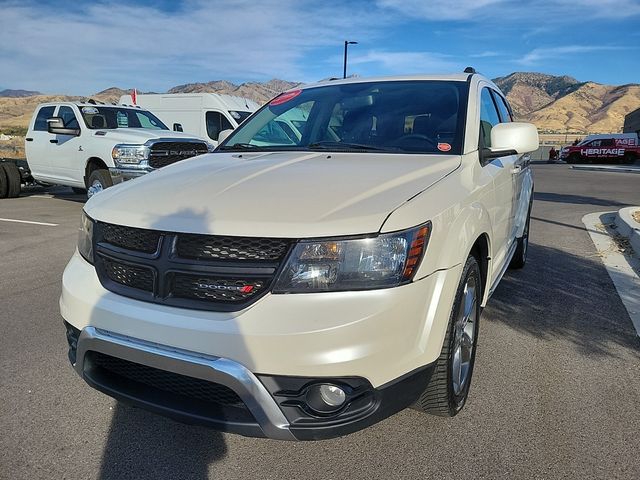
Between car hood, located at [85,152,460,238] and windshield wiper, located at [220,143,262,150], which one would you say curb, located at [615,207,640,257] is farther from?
windshield wiper, located at [220,143,262,150]

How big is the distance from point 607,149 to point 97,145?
107 feet

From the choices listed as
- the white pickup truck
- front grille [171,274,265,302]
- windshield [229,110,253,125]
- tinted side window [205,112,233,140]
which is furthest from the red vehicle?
front grille [171,274,265,302]

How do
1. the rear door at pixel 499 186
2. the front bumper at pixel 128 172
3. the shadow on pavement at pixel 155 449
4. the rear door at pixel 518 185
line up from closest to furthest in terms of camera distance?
the shadow on pavement at pixel 155 449 → the rear door at pixel 499 186 → the rear door at pixel 518 185 → the front bumper at pixel 128 172

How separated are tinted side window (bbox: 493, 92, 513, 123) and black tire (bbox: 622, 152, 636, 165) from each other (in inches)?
1278

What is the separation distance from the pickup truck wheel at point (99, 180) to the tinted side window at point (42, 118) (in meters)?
2.57

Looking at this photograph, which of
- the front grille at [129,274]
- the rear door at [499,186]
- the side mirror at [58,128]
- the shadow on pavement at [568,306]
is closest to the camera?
the front grille at [129,274]

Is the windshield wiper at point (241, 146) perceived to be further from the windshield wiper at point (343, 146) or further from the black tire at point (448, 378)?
the black tire at point (448, 378)

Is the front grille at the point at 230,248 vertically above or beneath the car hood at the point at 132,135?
beneath

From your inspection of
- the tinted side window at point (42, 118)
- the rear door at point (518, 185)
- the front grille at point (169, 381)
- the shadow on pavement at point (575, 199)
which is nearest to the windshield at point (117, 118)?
the tinted side window at point (42, 118)

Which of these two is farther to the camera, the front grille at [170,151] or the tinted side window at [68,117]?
the tinted side window at [68,117]

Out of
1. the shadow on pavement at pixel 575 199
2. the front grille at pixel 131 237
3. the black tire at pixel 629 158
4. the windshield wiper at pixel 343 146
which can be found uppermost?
the windshield wiper at pixel 343 146

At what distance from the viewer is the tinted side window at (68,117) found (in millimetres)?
9648

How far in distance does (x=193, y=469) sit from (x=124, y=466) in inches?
12.5

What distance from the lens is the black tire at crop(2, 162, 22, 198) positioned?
1118 cm
